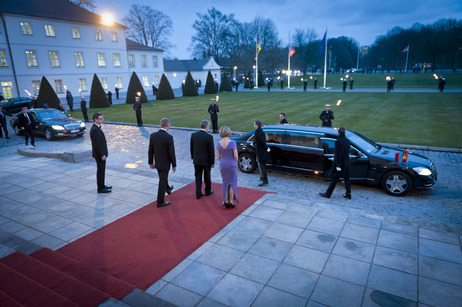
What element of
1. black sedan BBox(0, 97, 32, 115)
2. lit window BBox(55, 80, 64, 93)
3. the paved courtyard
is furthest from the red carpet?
lit window BBox(55, 80, 64, 93)

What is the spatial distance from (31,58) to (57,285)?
40703 mm

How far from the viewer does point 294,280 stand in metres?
4.23

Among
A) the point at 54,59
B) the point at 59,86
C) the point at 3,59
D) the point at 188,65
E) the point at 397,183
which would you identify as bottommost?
the point at 397,183

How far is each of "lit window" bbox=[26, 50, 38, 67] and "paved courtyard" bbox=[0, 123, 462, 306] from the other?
32421 millimetres

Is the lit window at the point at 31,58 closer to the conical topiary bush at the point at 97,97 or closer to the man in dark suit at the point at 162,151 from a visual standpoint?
the conical topiary bush at the point at 97,97

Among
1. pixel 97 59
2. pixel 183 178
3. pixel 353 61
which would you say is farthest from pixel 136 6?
pixel 353 61

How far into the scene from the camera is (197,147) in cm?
689

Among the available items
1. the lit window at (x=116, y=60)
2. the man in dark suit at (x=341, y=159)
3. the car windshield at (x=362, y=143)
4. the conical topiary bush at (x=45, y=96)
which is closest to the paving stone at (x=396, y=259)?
the man in dark suit at (x=341, y=159)

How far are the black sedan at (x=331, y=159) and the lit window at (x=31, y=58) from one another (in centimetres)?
3666

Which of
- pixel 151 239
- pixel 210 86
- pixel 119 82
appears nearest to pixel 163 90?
pixel 210 86

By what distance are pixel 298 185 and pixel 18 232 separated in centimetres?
689

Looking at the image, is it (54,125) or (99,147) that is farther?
(54,125)

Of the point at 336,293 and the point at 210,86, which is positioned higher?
the point at 210,86

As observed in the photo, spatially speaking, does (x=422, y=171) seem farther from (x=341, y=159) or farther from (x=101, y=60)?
(x=101, y=60)
